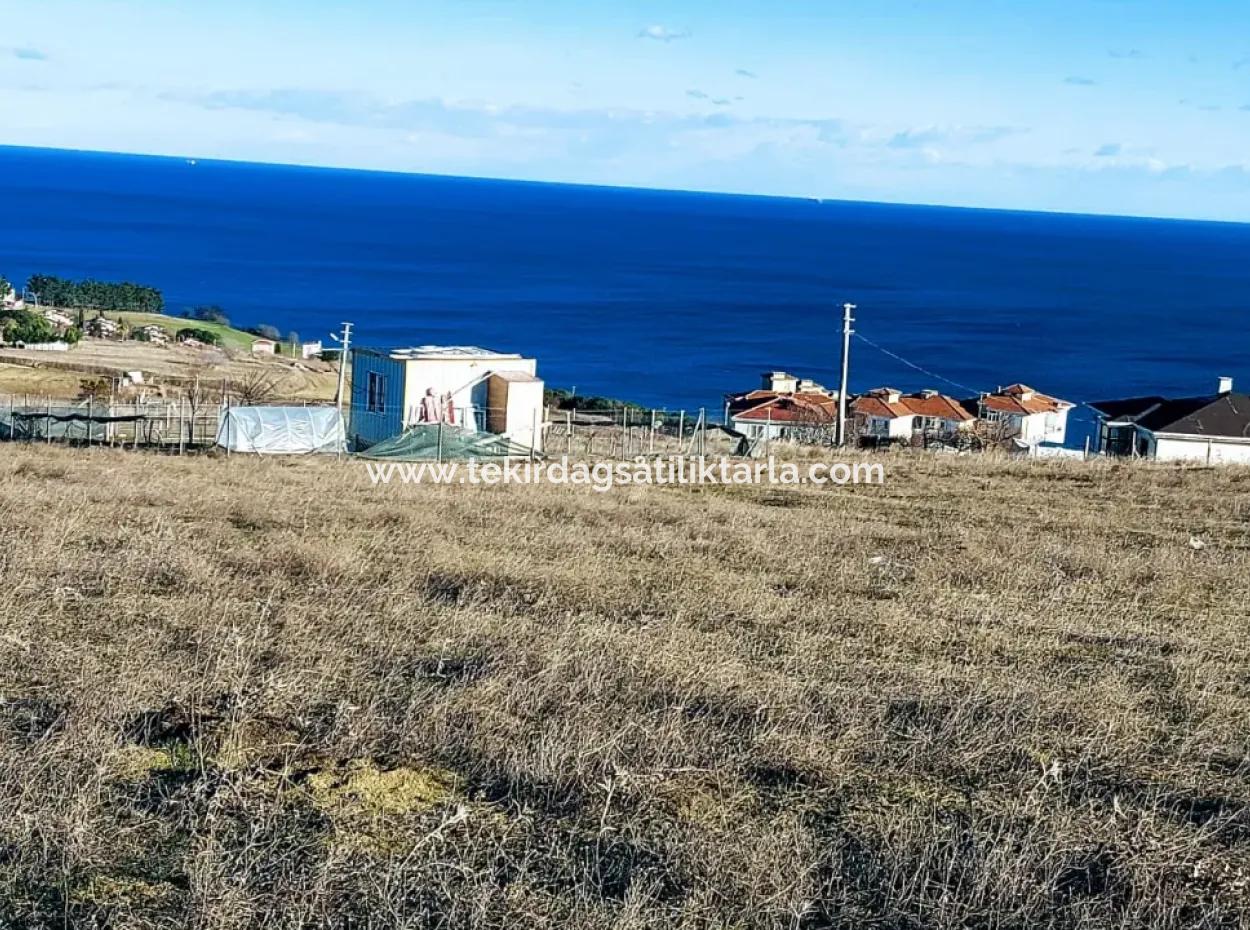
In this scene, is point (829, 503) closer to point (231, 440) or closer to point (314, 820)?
point (231, 440)

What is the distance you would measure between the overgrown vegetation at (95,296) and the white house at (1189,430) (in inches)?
2300

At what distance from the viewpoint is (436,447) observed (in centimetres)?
2434

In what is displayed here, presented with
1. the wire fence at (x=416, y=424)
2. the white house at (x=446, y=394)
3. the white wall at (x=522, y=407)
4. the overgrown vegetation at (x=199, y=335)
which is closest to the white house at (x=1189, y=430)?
the wire fence at (x=416, y=424)

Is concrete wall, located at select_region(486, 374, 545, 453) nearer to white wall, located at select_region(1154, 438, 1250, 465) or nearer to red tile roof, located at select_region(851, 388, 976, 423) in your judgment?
white wall, located at select_region(1154, 438, 1250, 465)

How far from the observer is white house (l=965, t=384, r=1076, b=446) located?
56656 mm

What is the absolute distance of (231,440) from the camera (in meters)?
25.3

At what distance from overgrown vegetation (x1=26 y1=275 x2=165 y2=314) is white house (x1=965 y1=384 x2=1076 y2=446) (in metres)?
51.8

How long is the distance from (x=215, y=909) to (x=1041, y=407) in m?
57.9

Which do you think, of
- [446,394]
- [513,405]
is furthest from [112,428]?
[513,405]

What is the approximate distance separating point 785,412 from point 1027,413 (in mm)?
14359

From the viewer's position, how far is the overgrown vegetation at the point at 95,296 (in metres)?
78.4

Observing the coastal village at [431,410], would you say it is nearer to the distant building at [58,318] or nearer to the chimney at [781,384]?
the chimney at [781,384]

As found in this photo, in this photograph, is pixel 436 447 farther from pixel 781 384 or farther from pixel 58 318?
pixel 58 318

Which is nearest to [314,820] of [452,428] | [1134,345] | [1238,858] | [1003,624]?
[1238,858]
